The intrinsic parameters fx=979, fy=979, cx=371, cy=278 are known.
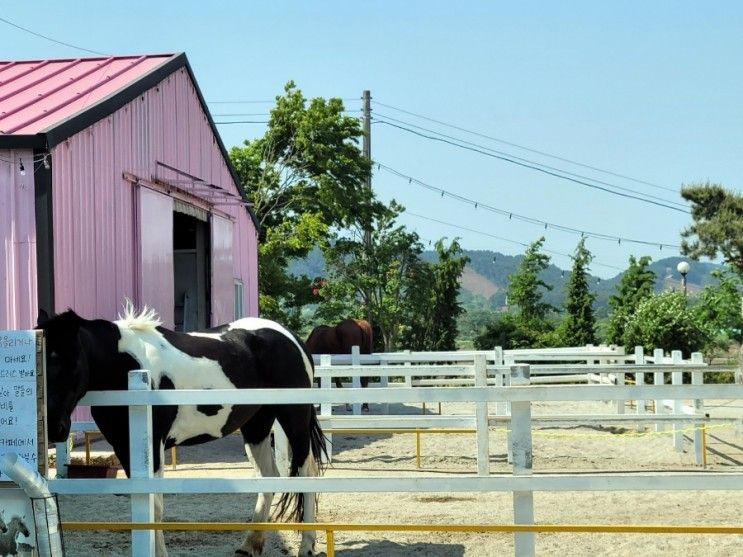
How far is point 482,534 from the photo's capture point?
284 inches

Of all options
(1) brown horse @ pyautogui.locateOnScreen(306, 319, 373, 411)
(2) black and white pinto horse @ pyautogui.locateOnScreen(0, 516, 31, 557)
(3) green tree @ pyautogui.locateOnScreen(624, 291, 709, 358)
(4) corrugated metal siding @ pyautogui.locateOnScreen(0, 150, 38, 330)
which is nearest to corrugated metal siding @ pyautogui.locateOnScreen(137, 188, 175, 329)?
(4) corrugated metal siding @ pyautogui.locateOnScreen(0, 150, 38, 330)

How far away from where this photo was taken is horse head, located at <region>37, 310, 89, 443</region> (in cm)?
547

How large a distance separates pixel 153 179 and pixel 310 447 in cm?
744

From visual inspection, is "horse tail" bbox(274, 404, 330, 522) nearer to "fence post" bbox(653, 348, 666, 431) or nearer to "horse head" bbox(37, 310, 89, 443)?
"horse head" bbox(37, 310, 89, 443)

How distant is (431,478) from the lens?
5.15 metres

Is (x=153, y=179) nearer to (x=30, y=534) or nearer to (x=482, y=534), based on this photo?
(x=482, y=534)

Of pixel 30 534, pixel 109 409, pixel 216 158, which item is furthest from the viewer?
pixel 216 158

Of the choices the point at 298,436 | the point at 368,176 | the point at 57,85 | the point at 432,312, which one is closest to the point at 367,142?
the point at 368,176

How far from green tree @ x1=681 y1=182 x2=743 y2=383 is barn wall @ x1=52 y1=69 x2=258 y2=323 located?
23.3m

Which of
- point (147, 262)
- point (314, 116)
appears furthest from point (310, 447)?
point (314, 116)

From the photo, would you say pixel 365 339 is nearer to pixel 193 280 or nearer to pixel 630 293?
pixel 193 280

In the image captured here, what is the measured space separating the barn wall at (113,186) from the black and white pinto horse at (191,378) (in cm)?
436

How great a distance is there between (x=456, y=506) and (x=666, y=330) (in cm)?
1971

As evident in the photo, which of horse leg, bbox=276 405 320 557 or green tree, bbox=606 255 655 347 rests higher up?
green tree, bbox=606 255 655 347
